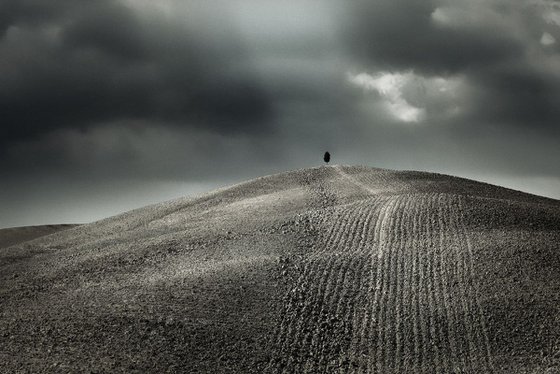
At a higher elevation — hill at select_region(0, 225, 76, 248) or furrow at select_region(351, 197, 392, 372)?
hill at select_region(0, 225, 76, 248)

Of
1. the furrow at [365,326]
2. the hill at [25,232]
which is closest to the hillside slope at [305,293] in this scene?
the furrow at [365,326]

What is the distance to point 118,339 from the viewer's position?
2005cm

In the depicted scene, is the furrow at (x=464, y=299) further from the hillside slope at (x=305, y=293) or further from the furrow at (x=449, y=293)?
the furrow at (x=449, y=293)

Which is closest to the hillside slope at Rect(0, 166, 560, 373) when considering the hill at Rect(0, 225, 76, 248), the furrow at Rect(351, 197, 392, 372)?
the furrow at Rect(351, 197, 392, 372)

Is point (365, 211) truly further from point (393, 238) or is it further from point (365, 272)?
point (365, 272)

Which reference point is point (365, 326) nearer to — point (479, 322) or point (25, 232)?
point (479, 322)

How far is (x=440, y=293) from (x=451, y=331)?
2.24 m

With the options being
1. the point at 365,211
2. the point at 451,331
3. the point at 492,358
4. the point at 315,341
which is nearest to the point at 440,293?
the point at 451,331

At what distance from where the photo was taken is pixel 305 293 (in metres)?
22.9

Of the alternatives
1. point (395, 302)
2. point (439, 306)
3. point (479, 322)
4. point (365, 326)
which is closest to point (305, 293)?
point (365, 326)

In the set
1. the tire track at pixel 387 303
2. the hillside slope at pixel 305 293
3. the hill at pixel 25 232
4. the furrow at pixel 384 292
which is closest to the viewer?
the hillside slope at pixel 305 293

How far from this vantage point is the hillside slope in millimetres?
19672

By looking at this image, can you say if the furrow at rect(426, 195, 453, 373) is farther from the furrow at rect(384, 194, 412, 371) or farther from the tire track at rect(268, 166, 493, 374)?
the furrow at rect(384, 194, 412, 371)

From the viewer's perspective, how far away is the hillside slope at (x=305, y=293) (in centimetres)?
1967
